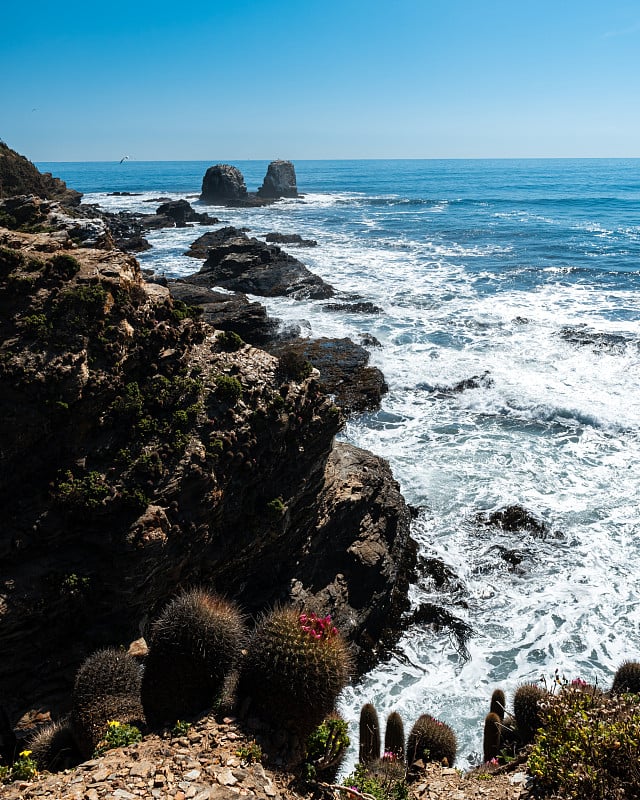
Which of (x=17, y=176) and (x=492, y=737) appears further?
(x=17, y=176)

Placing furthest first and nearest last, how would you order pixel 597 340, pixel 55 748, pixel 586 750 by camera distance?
pixel 597 340 → pixel 55 748 → pixel 586 750

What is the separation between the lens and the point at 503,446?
790 inches

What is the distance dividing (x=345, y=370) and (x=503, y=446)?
26.1 ft

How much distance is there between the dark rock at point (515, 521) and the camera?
623 inches

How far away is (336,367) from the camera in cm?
2497

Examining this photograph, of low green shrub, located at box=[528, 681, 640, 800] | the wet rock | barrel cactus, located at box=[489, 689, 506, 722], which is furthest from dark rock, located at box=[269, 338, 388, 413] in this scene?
low green shrub, located at box=[528, 681, 640, 800]

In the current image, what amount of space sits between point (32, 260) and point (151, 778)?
29.6ft

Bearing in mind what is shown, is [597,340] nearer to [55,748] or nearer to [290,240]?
[55,748]

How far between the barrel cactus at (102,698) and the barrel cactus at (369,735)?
3.79 metres

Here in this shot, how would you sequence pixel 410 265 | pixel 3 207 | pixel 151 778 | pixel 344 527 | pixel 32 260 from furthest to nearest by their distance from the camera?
pixel 410 265 → pixel 3 207 → pixel 344 527 → pixel 32 260 → pixel 151 778

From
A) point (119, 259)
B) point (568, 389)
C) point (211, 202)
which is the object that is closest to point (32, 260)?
point (119, 259)

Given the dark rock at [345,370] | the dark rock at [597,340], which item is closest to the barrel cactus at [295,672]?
the dark rock at [345,370]

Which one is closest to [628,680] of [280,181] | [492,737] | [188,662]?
[492,737]

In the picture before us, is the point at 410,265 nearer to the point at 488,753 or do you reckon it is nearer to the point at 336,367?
the point at 336,367
